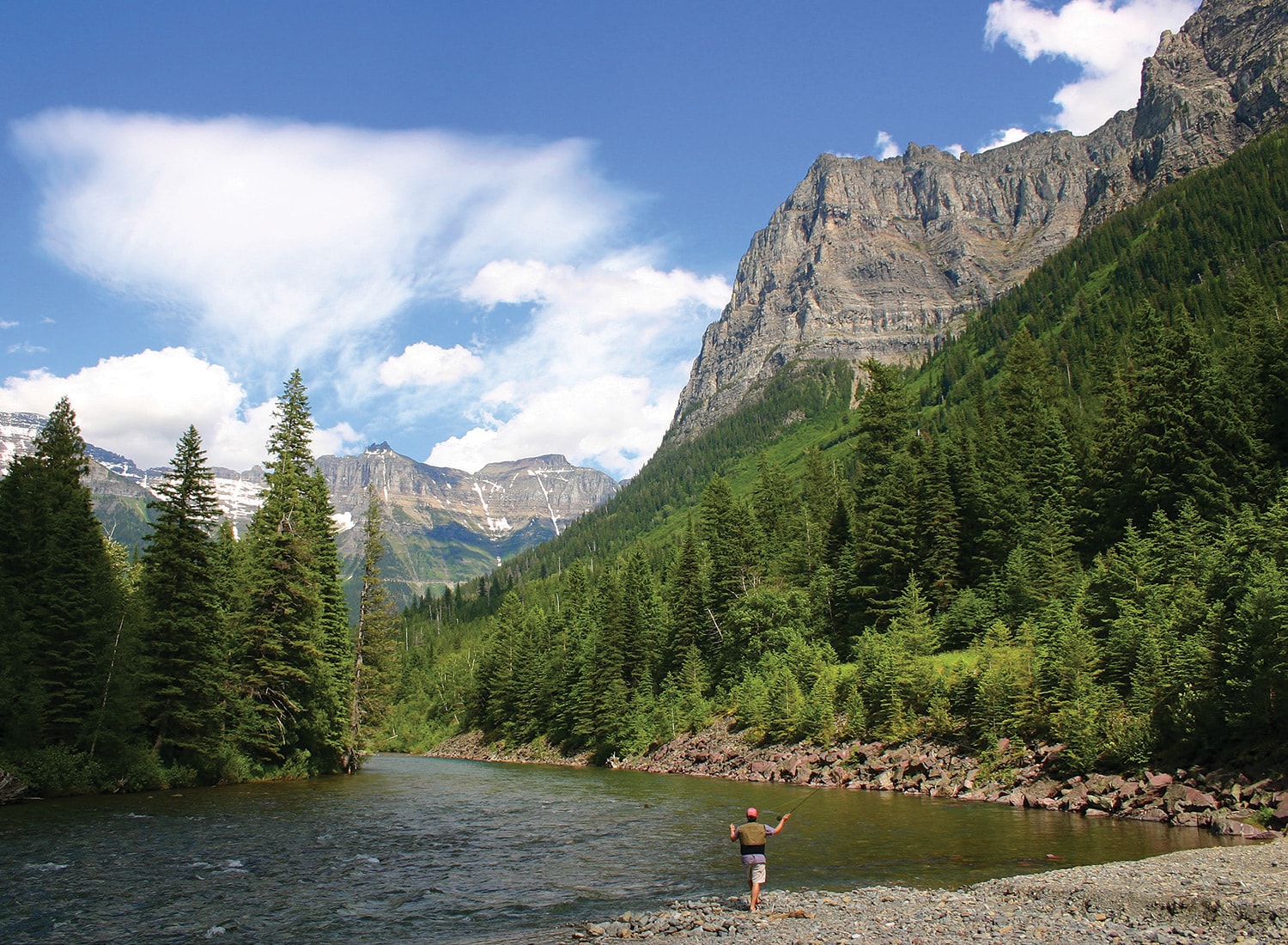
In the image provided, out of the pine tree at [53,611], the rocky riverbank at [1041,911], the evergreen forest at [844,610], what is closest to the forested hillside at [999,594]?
the evergreen forest at [844,610]

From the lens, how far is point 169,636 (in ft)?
125

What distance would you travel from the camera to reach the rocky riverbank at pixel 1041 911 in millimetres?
12594

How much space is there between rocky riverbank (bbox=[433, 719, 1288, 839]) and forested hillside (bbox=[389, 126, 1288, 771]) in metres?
1.15

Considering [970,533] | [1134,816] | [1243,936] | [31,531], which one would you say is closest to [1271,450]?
[970,533]

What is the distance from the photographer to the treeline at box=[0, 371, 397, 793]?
3422cm

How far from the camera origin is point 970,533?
55.7 metres

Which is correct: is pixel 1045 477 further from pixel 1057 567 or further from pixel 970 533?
pixel 1057 567

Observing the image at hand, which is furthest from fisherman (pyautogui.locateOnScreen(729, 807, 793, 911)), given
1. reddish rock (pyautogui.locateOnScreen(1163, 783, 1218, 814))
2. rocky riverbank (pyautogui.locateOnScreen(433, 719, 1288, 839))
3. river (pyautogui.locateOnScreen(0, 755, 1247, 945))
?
reddish rock (pyautogui.locateOnScreen(1163, 783, 1218, 814))

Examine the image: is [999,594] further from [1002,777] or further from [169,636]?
[169,636]

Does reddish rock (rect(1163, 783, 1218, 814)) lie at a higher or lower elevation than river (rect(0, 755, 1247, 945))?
higher

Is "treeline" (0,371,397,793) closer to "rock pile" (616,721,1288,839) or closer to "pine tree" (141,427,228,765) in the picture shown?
"pine tree" (141,427,228,765)

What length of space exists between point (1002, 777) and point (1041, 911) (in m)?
19.3

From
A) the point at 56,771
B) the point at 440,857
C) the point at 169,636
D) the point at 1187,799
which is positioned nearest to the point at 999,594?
the point at 1187,799

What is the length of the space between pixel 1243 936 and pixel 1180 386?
143 ft
